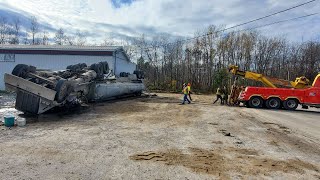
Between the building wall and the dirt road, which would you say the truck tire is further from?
the building wall

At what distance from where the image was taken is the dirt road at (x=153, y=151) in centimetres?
628

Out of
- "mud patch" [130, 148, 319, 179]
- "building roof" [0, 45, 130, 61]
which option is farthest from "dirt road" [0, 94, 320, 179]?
"building roof" [0, 45, 130, 61]

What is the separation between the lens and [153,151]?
26.2 ft

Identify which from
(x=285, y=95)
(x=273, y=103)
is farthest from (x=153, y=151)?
(x=285, y=95)

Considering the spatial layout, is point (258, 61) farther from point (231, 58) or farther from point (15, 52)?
point (15, 52)

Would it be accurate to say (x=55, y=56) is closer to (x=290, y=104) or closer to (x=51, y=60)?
(x=51, y=60)

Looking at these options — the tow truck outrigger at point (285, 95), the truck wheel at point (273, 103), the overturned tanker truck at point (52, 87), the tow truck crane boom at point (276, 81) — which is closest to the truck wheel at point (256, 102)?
the tow truck outrigger at point (285, 95)

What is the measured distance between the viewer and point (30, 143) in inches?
332

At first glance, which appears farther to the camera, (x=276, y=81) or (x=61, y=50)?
(x=61, y=50)

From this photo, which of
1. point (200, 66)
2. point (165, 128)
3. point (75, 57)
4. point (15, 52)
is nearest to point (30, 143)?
point (165, 128)

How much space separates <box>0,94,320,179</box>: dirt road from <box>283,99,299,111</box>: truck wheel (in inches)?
353

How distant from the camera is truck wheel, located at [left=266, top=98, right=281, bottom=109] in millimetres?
21562

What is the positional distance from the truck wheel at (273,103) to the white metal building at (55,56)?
15.1 meters

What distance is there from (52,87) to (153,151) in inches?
301
